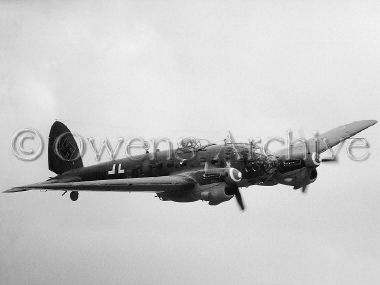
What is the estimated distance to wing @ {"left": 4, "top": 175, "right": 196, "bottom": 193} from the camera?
24484mm

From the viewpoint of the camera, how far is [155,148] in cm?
3066

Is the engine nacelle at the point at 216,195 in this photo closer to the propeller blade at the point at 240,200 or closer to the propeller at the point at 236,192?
the propeller at the point at 236,192

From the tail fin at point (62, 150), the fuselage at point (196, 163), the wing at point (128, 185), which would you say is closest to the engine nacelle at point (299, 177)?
the fuselage at point (196, 163)

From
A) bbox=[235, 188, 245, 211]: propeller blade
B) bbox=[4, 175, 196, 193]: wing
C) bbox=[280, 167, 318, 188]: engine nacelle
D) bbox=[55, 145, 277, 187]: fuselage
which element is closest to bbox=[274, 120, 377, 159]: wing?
bbox=[280, 167, 318, 188]: engine nacelle

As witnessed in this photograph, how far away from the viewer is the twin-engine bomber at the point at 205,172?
82.1 ft

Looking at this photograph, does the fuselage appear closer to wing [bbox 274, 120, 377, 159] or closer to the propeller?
the propeller

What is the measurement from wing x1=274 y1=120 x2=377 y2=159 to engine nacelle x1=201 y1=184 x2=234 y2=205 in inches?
213

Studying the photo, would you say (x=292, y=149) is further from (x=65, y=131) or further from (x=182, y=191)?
(x=65, y=131)

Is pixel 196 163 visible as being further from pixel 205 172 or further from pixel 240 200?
pixel 240 200

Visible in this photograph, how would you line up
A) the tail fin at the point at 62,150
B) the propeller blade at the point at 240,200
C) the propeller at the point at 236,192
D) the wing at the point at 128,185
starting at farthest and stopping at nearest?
the tail fin at the point at 62,150
the propeller blade at the point at 240,200
the propeller at the point at 236,192
the wing at the point at 128,185

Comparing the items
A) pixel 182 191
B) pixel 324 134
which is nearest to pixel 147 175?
pixel 182 191

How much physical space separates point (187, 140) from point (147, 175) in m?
3.20

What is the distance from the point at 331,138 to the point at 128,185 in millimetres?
14968

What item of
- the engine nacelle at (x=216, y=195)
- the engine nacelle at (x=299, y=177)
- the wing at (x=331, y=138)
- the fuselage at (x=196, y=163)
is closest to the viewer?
the engine nacelle at (x=216, y=195)
